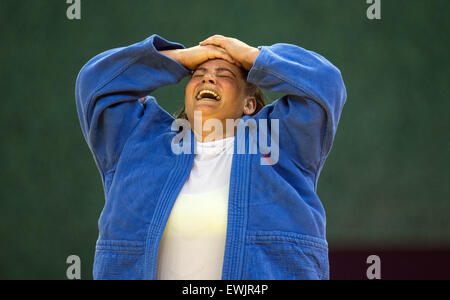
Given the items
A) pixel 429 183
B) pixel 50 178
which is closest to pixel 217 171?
pixel 50 178

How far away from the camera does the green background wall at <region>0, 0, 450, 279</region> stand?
3.25 meters

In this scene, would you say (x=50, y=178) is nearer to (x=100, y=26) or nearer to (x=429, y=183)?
(x=100, y=26)

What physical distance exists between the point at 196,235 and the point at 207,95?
0.40 meters

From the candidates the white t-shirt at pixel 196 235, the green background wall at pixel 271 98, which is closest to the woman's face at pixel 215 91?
the white t-shirt at pixel 196 235

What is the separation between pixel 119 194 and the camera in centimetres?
138

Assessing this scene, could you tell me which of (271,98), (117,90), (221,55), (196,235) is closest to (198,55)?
(221,55)

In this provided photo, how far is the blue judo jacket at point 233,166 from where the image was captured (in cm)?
128

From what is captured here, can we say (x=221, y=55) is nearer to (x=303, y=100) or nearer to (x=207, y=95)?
(x=207, y=95)

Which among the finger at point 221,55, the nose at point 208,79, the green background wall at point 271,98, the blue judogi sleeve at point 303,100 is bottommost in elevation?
the blue judogi sleeve at point 303,100

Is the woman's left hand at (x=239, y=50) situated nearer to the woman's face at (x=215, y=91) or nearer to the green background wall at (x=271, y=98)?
the woman's face at (x=215, y=91)

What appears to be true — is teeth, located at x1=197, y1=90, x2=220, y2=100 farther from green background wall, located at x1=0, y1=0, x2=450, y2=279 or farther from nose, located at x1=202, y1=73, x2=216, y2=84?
green background wall, located at x1=0, y1=0, x2=450, y2=279

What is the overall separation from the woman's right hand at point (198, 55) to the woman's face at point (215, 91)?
0.04ft

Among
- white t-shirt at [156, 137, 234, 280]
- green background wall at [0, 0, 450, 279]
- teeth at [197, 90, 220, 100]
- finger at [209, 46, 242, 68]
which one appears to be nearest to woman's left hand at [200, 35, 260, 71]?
finger at [209, 46, 242, 68]

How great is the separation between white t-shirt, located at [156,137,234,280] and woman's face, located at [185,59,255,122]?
0.72 feet
